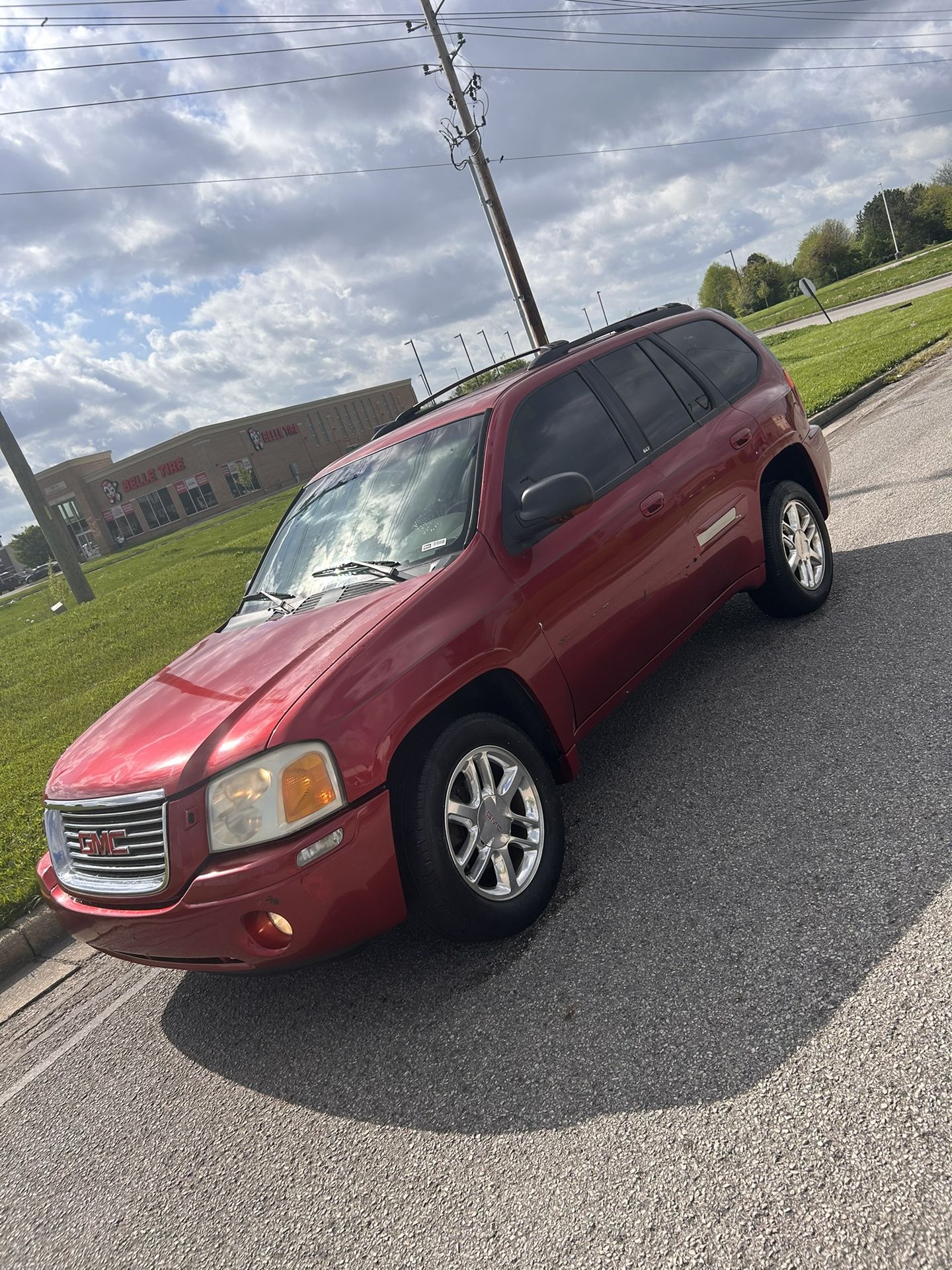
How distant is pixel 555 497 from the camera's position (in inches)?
138

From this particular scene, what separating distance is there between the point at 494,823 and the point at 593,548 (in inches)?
50.7

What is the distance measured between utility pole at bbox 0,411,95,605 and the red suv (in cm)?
1618

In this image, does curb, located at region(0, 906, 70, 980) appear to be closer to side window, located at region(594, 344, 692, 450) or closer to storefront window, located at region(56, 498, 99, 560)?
side window, located at region(594, 344, 692, 450)

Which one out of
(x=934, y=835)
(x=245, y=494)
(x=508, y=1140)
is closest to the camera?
(x=508, y=1140)

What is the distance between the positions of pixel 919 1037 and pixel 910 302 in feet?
98.0

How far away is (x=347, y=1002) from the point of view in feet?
10.8

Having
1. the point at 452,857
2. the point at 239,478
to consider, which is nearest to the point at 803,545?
the point at 452,857

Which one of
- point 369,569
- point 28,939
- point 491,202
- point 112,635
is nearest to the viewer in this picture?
point 369,569

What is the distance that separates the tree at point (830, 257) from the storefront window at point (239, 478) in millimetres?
52712

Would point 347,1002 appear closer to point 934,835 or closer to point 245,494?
point 934,835

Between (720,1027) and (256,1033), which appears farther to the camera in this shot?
(256,1033)

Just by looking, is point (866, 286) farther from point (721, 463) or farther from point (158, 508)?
point (158, 508)

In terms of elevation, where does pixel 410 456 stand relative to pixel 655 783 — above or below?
above

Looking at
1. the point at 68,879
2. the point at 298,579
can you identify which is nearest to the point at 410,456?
the point at 298,579
